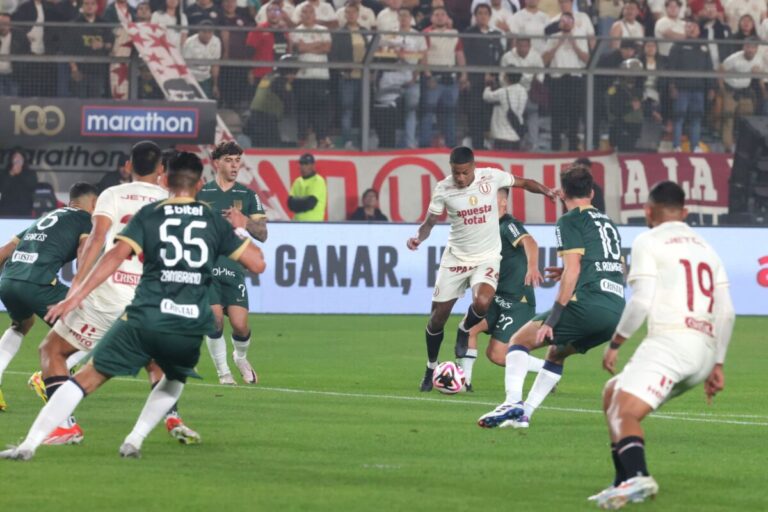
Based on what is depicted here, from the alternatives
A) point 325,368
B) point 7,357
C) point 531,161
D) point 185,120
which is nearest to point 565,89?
point 531,161

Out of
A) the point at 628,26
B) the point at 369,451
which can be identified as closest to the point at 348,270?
the point at 628,26

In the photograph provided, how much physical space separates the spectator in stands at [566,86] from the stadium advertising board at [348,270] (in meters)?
2.56

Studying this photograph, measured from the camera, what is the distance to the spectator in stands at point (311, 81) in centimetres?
2588

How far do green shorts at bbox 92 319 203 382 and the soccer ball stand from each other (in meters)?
5.64

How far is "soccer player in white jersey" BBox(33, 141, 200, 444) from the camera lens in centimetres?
1036

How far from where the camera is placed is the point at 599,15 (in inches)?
1130

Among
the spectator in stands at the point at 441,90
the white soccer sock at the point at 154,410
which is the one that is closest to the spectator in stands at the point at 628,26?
the spectator in stands at the point at 441,90

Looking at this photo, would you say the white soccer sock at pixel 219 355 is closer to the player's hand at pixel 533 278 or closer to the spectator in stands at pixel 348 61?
the player's hand at pixel 533 278

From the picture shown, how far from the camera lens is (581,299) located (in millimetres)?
11773

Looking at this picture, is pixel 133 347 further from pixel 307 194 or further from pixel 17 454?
pixel 307 194

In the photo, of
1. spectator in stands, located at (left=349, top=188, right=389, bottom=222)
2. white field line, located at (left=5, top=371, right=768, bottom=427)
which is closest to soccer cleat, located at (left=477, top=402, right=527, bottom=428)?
white field line, located at (left=5, top=371, right=768, bottom=427)

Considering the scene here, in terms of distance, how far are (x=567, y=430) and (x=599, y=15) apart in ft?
59.3

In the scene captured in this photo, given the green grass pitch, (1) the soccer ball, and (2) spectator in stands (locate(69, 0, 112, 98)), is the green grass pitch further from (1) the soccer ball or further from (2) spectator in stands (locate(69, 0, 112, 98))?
(2) spectator in stands (locate(69, 0, 112, 98))

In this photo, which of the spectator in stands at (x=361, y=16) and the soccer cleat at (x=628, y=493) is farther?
the spectator in stands at (x=361, y=16)
